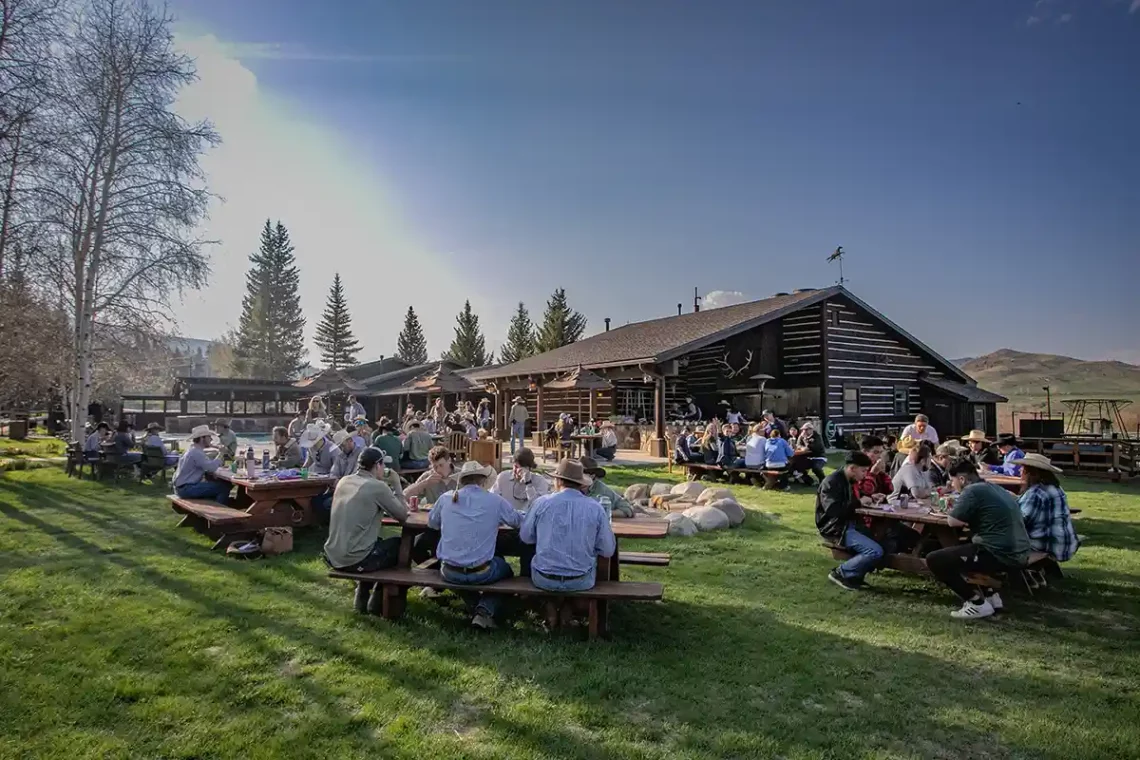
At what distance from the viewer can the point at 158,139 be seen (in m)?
15.7

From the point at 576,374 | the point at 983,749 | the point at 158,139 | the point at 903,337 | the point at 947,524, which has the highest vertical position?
the point at 158,139

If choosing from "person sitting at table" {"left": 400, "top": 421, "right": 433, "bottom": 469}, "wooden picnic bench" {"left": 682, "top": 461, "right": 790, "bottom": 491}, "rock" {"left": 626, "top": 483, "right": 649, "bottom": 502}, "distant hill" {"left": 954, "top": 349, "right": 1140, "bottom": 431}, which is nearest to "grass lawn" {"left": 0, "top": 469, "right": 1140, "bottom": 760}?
"rock" {"left": 626, "top": 483, "right": 649, "bottom": 502}

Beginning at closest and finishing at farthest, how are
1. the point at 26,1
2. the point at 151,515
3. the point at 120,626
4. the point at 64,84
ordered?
the point at 120,626 < the point at 151,515 < the point at 26,1 < the point at 64,84

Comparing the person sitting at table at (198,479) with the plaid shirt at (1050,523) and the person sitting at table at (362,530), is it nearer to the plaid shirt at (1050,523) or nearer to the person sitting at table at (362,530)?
the person sitting at table at (362,530)

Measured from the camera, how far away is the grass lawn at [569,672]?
3.11 metres

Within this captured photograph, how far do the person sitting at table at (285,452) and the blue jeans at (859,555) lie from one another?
762cm

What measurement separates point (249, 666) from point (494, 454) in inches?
395

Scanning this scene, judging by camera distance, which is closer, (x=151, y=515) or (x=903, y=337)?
(x=151, y=515)

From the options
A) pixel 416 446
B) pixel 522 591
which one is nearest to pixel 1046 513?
pixel 522 591

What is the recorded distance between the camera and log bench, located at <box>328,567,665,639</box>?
434 centimetres

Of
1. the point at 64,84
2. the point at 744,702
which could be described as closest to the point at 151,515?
the point at 744,702

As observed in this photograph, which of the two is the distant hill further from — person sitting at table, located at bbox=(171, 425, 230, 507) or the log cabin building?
person sitting at table, located at bbox=(171, 425, 230, 507)

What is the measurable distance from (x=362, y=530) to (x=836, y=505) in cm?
415

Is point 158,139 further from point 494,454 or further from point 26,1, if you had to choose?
point 494,454
